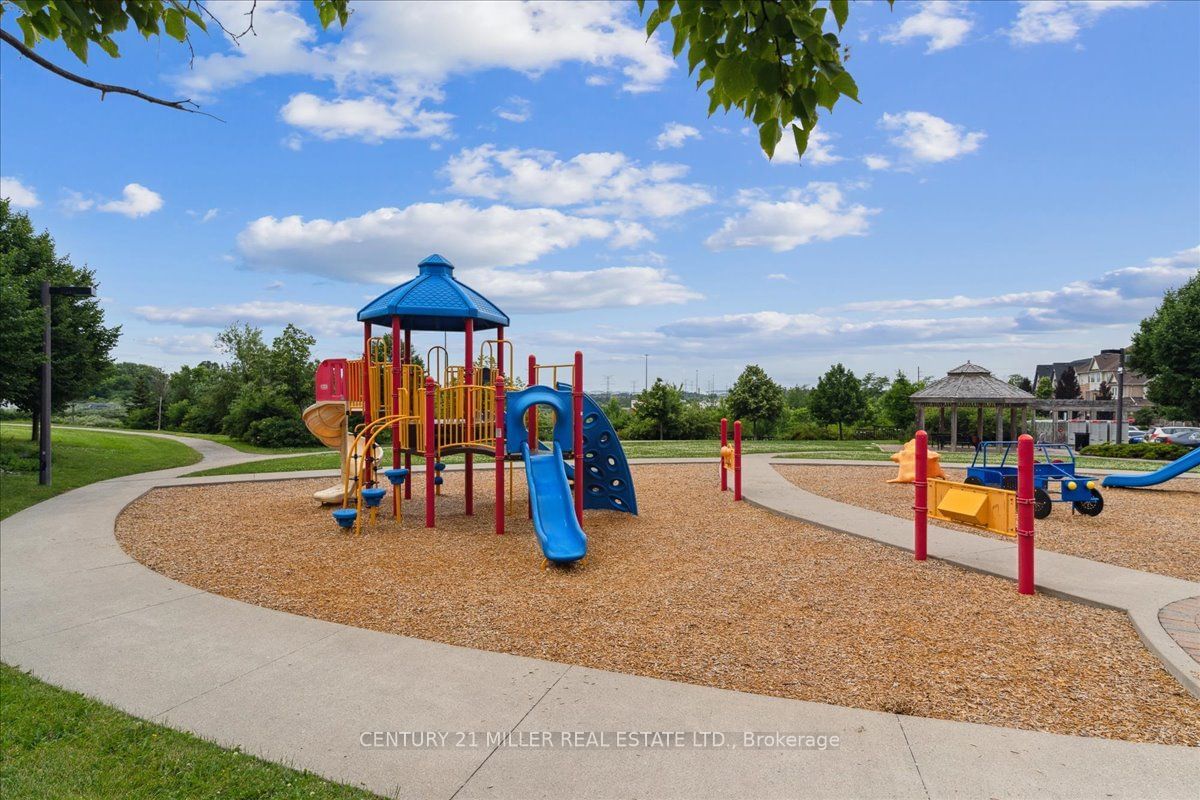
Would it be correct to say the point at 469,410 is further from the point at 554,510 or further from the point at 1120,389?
the point at 1120,389

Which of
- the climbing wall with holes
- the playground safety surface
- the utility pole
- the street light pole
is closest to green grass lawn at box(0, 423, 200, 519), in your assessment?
the street light pole

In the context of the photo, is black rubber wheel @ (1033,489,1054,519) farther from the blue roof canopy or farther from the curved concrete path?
the blue roof canopy

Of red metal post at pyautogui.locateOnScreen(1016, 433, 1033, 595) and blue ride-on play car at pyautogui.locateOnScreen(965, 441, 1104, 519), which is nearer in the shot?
red metal post at pyautogui.locateOnScreen(1016, 433, 1033, 595)

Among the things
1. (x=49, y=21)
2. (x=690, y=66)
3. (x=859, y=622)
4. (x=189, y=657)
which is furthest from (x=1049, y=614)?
(x=49, y=21)

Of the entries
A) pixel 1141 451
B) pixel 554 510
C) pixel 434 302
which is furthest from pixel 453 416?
pixel 1141 451

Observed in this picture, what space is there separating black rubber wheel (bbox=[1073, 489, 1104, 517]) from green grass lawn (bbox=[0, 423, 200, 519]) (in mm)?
17427

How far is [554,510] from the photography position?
8820 millimetres

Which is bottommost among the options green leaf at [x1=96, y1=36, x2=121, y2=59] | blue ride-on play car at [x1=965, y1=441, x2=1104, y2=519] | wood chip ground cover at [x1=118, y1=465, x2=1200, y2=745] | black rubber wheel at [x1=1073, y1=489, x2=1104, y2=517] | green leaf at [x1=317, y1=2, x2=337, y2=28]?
wood chip ground cover at [x1=118, y1=465, x2=1200, y2=745]

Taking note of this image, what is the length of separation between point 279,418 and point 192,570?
2460cm

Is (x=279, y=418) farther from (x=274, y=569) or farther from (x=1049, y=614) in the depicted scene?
(x=1049, y=614)

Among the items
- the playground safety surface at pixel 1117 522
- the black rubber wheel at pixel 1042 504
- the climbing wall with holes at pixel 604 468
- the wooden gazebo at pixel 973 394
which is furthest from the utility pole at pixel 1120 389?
the climbing wall with holes at pixel 604 468

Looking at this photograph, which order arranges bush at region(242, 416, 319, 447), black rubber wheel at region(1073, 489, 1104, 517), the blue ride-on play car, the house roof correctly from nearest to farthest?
the blue ride-on play car, black rubber wheel at region(1073, 489, 1104, 517), the house roof, bush at region(242, 416, 319, 447)

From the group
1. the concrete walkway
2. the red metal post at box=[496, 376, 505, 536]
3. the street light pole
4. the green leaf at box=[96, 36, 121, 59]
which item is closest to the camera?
the green leaf at box=[96, 36, 121, 59]

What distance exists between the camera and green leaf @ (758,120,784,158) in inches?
98.4
